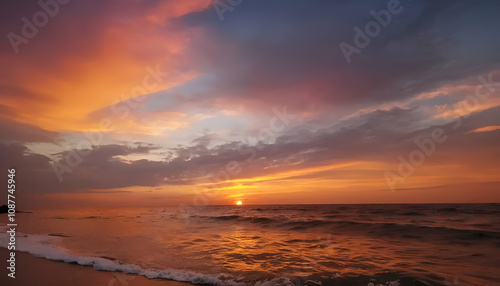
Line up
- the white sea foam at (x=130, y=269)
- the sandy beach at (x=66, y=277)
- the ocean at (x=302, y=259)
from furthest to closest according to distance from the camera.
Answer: the ocean at (x=302, y=259)
the white sea foam at (x=130, y=269)
the sandy beach at (x=66, y=277)

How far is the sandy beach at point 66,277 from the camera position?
795cm

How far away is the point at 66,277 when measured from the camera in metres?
8.52

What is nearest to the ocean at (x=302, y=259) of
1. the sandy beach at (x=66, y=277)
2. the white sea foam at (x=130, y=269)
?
the white sea foam at (x=130, y=269)

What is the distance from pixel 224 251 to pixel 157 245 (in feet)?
13.9

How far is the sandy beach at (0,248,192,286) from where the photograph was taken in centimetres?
795

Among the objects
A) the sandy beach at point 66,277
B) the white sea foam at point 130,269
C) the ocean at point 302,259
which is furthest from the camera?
the ocean at point 302,259

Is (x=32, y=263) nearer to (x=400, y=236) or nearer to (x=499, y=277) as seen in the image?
(x=499, y=277)

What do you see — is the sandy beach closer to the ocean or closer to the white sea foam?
the white sea foam

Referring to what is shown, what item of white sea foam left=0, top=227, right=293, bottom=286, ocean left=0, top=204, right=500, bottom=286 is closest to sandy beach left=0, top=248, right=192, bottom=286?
white sea foam left=0, top=227, right=293, bottom=286

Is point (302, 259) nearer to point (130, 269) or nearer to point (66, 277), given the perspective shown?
point (130, 269)

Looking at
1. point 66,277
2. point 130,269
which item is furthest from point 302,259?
point 66,277

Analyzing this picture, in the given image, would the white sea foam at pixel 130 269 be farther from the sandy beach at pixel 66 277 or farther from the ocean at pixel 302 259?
the sandy beach at pixel 66 277

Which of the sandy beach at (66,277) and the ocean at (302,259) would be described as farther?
the ocean at (302,259)

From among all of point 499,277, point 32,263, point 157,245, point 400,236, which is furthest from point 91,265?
point 400,236
